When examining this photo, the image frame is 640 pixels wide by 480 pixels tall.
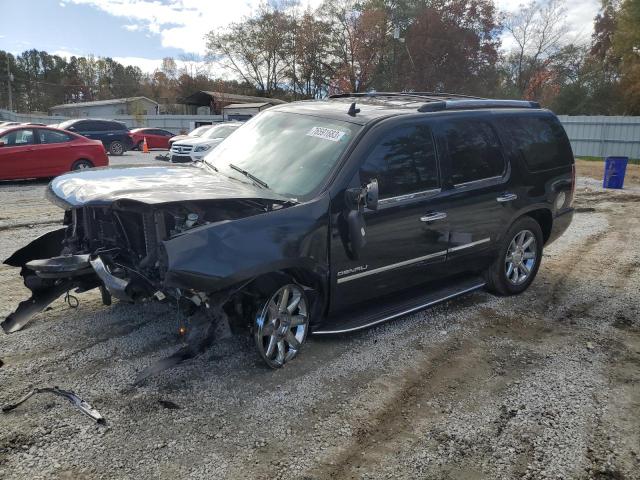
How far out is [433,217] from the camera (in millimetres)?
4371

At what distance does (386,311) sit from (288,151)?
1.54 meters

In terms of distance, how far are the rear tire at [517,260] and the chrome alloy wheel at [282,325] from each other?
2405mm

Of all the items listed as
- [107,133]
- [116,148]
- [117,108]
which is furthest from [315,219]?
[117,108]

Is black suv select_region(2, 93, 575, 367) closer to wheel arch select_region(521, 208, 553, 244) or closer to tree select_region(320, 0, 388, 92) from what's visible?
wheel arch select_region(521, 208, 553, 244)

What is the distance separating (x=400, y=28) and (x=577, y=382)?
4212 centimetres

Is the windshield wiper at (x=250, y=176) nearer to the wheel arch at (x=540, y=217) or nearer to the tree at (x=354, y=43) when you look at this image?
the wheel arch at (x=540, y=217)

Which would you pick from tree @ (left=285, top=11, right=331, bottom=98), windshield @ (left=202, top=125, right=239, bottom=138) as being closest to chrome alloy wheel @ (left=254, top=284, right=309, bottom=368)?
Result: windshield @ (left=202, top=125, right=239, bottom=138)

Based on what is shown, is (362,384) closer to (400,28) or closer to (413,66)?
(413,66)

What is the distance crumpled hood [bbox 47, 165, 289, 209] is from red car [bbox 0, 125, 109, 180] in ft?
27.6

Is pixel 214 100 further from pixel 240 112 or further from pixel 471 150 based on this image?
pixel 471 150

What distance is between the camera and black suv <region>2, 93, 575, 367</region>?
3.40 m

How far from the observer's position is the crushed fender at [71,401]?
3.10 metres

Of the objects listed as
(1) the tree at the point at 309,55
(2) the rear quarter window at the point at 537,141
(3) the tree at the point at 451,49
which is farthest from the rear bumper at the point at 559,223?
(1) the tree at the point at 309,55

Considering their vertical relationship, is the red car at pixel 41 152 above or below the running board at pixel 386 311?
above
